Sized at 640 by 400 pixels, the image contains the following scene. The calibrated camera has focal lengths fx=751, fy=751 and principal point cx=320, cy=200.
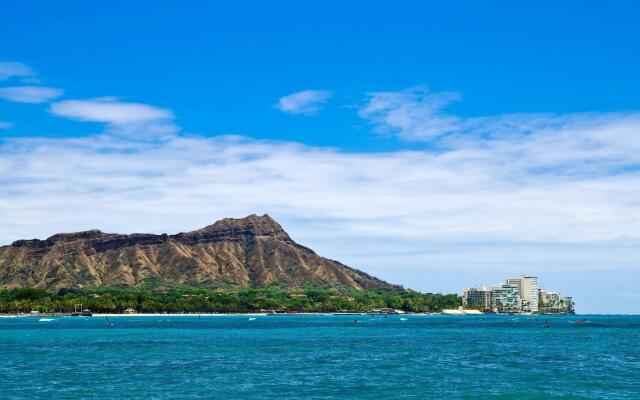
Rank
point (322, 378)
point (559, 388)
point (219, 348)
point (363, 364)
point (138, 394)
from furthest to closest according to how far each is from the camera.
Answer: point (219, 348), point (363, 364), point (322, 378), point (559, 388), point (138, 394)

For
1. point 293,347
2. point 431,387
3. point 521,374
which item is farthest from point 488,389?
point 293,347

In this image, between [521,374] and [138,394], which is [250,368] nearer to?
[138,394]

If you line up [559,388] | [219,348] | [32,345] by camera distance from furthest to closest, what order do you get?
[32,345]
[219,348]
[559,388]

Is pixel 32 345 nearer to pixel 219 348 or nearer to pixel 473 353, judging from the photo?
pixel 219 348

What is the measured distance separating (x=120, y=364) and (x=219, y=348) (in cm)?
3962

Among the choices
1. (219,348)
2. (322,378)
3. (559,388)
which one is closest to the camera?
(559,388)

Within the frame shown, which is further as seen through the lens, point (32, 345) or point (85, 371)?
point (32, 345)

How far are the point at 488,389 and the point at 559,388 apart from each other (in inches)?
342

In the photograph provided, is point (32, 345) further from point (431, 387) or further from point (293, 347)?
point (431, 387)

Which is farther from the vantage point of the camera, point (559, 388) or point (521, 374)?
point (521, 374)

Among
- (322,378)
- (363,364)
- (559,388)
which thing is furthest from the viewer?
(363,364)

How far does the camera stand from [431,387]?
87250mm

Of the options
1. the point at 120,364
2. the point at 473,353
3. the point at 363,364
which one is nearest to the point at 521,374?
the point at 363,364

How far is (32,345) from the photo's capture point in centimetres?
16388
